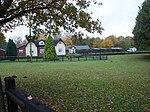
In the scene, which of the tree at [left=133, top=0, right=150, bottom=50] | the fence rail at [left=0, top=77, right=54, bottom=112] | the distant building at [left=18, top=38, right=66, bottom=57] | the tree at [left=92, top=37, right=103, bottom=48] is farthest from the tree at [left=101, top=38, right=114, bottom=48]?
the fence rail at [left=0, top=77, right=54, bottom=112]

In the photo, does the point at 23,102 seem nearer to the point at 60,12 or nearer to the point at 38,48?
the point at 60,12

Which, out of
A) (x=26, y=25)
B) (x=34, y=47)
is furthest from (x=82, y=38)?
(x=34, y=47)

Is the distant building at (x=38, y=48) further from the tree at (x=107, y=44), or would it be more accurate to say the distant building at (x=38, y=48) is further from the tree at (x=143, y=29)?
the tree at (x=143, y=29)

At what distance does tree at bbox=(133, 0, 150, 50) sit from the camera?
1842 inches

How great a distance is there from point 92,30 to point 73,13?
1233 mm

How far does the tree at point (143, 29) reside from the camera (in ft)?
153

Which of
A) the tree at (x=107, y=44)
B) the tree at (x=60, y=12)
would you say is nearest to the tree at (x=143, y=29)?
the tree at (x=60, y=12)

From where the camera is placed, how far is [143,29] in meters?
47.0

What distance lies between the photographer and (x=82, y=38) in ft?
45.1

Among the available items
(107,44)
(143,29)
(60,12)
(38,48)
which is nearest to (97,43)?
(107,44)

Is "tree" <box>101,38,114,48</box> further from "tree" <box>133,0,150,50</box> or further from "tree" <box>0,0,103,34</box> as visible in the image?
"tree" <box>0,0,103,34</box>

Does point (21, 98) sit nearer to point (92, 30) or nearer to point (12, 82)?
point (12, 82)

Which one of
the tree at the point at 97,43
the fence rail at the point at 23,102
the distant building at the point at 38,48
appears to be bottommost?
the fence rail at the point at 23,102

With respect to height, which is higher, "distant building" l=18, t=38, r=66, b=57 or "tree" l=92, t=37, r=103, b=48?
"tree" l=92, t=37, r=103, b=48
